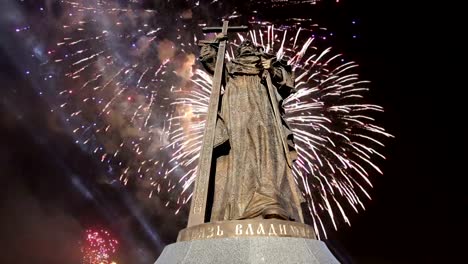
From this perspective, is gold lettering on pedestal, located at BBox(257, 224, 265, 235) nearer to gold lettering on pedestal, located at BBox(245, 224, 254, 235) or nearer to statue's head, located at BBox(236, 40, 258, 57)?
gold lettering on pedestal, located at BBox(245, 224, 254, 235)

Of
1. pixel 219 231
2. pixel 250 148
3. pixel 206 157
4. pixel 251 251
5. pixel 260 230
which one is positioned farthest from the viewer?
pixel 250 148

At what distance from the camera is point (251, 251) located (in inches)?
191

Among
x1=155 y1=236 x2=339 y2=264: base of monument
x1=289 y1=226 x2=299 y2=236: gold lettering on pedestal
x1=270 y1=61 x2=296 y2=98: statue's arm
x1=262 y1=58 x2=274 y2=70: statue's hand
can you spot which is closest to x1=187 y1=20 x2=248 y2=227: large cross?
x1=155 y1=236 x2=339 y2=264: base of monument

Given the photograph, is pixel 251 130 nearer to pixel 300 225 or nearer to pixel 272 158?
pixel 272 158

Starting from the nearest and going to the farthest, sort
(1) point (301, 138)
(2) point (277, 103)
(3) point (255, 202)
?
1. (3) point (255, 202)
2. (2) point (277, 103)
3. (1) point (301, 138)

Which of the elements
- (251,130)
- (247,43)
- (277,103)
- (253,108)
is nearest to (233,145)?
(251,130)

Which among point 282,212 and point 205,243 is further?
point 282,212

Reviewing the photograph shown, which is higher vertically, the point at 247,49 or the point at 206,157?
the point at 247,49

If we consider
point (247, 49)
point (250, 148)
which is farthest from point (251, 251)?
point (247, 49)

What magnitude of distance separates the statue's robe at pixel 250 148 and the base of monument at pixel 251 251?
0.65 meters

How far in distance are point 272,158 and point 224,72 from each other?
2.91 metres

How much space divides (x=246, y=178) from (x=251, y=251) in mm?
2050

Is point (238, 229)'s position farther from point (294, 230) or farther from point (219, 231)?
point (294, 230)

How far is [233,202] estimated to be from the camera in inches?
261
